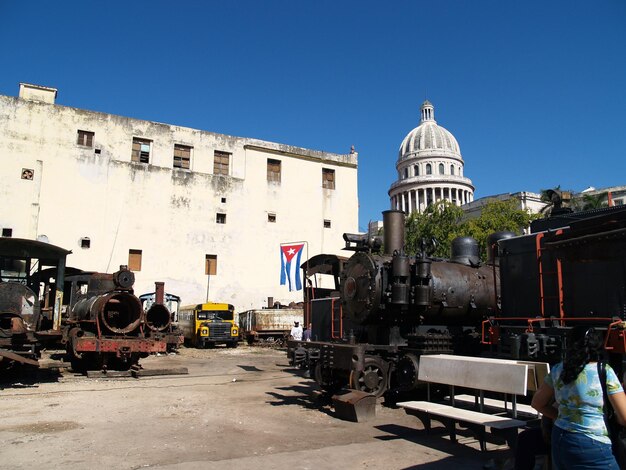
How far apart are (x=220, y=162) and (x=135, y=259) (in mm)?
8192

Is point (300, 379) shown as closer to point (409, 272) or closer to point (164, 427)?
point (409, 272)

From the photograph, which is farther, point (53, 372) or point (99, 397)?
point (53, 372)

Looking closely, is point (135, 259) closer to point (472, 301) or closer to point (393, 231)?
point (393, 231)

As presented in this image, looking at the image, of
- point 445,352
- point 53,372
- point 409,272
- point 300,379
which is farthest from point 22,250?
point 445,352

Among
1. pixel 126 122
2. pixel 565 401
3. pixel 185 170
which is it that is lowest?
pixel 565 401

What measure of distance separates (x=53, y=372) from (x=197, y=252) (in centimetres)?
1631

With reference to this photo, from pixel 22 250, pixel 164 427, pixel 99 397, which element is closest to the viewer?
pixel 164 427

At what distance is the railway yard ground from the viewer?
230 inches

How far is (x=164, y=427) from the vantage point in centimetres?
756

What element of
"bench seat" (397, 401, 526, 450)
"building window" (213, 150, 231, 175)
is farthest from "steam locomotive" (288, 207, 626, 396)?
"building window" (213, 150, 231, 175)

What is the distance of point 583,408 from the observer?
3.42m

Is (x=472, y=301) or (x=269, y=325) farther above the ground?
(x=472, y=301)

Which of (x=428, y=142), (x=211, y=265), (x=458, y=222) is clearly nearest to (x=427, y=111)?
(x=428, y=142)

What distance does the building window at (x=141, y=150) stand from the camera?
29734 mm
